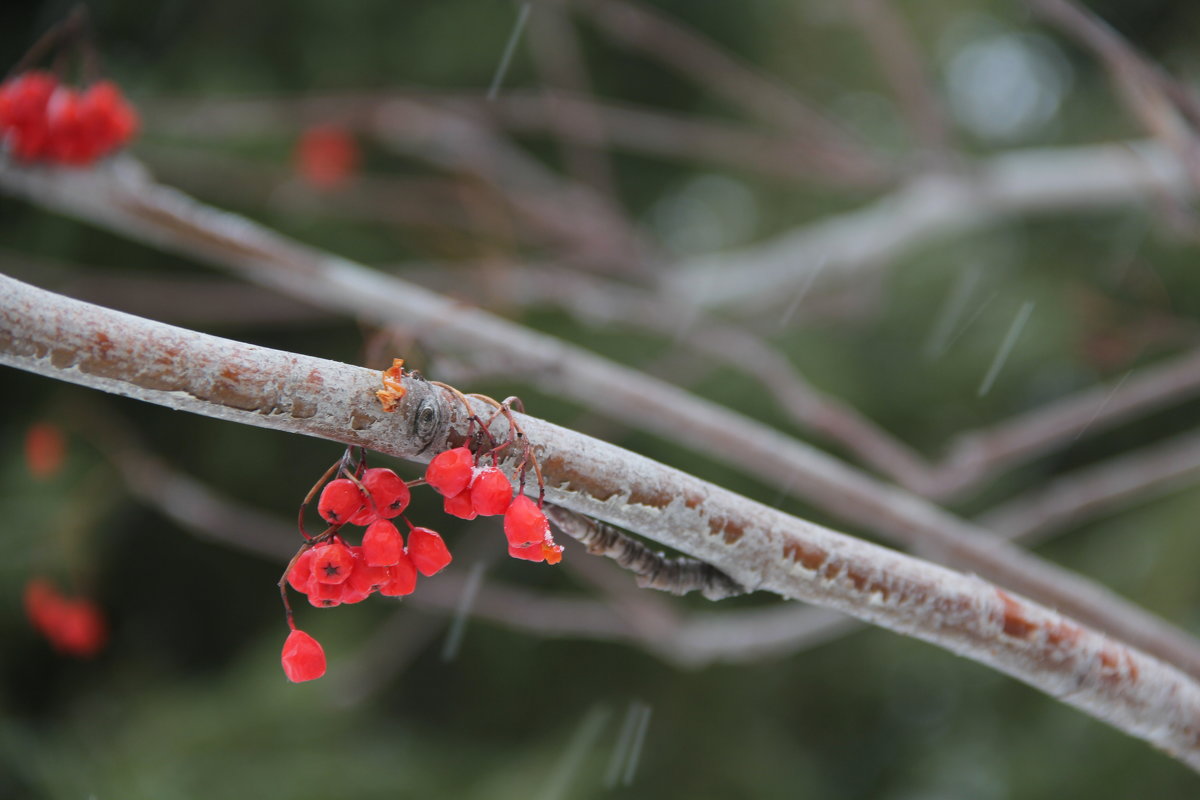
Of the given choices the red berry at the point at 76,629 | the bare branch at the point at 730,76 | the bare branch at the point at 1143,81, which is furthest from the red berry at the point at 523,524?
the red berry at the point at 76,629

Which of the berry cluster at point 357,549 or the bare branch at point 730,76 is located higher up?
the bare branch at point 730,76

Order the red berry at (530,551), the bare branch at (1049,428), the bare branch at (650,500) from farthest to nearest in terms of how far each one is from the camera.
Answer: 1. the bare branch at (1049,428)
2. the red berry at (530,551)
3. the bare branch at (650,500)

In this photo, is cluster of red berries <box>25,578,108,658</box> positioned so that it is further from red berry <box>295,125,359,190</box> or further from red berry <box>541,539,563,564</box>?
red berry <box>541,539,563,564</box>

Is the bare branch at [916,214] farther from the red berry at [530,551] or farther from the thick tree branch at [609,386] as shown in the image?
the red berry at [530,551]

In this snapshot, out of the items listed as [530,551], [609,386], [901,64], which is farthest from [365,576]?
[901,64]

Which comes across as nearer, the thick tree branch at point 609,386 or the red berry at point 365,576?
the red berry at point 365,576

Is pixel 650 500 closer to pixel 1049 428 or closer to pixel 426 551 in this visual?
pixel 426 551
